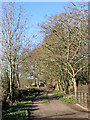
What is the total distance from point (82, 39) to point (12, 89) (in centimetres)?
682

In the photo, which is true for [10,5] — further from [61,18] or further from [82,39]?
[82,39]

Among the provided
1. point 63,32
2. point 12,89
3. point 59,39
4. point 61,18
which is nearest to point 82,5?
point 61,18

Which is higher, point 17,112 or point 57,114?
point 17,112

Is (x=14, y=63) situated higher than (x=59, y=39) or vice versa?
(x=59, y=39)

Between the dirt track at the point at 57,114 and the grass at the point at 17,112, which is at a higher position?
the grass at the point at 17,112

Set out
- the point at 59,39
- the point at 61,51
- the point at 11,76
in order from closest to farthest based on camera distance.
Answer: the point at 11,76, the point at 59,39, the point at 61,51

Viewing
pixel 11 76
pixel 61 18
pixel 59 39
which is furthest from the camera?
pixel 59 39

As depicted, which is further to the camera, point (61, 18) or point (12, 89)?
point (12, 89)

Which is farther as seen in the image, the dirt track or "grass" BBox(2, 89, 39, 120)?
the dirt track

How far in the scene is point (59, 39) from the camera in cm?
1525

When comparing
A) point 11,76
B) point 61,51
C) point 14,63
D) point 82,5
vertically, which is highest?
point 82,5

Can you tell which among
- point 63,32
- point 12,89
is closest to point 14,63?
point 12,89

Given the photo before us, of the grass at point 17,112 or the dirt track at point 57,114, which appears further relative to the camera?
the dirt track at point 57,114

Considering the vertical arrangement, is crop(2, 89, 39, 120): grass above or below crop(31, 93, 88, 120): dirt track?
above
